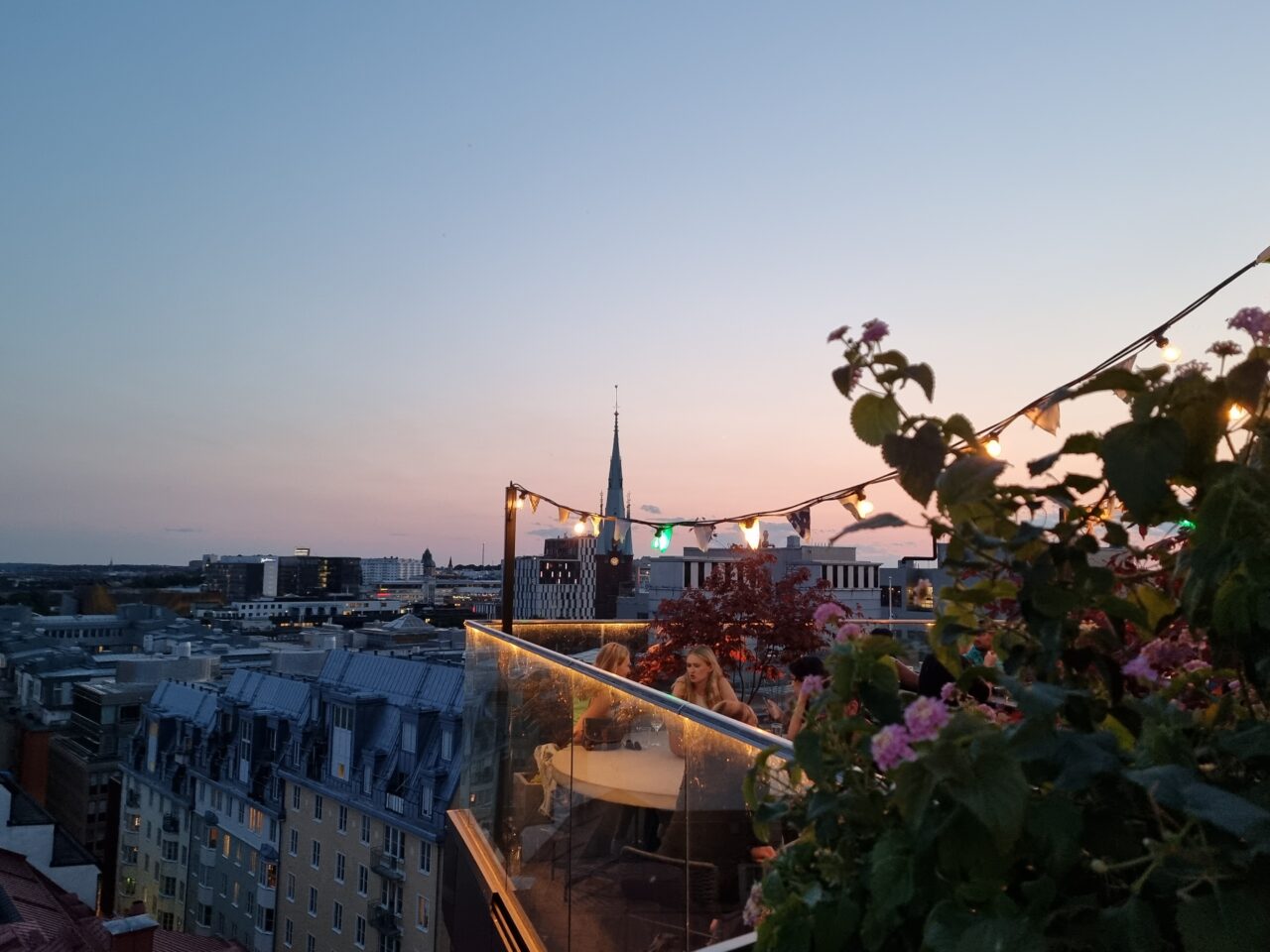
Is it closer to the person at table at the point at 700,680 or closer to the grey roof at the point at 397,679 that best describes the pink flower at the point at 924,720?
the person at table at the point at 700,680

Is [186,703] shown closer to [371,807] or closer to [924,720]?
[371,807]

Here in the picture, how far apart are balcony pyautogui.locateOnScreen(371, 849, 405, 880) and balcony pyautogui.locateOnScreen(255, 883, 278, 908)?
4731 millimetres

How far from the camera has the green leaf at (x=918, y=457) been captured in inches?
34.8

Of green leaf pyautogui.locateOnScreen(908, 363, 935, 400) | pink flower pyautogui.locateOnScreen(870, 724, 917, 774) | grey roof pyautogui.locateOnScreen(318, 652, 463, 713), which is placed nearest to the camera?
pink flower pyautogui.locateOnScreen(870, 724, 917, 774)

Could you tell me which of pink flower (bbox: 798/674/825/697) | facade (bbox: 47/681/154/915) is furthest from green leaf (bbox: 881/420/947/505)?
facade (bbox: 47/681/154/915)

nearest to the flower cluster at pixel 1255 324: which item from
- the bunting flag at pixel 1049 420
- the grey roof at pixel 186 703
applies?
the bunting flag at pixel 1049 420

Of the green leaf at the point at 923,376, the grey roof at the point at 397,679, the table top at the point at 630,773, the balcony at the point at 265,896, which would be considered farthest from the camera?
the balcony at the point at 265,896

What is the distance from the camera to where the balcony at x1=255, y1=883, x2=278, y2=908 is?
88.7ft

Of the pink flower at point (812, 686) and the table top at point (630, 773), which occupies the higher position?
the pink flower at point (812, 686)

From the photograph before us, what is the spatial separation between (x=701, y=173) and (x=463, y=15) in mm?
3417

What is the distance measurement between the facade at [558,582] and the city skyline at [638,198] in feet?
284

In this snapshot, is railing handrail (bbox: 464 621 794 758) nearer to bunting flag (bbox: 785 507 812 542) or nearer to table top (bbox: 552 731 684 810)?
table top (bbox: 552 731 684 810)

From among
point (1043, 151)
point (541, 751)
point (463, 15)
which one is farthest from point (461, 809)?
point (463, 15)

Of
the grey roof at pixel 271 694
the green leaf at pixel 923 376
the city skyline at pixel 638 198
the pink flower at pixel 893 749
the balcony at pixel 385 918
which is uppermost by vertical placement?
the city skyline at pixel 638 198
